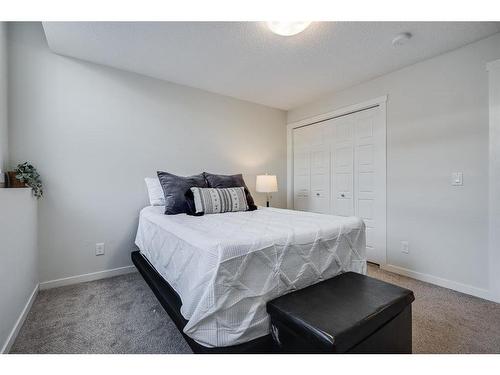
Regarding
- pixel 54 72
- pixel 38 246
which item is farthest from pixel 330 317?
pixel 54 72

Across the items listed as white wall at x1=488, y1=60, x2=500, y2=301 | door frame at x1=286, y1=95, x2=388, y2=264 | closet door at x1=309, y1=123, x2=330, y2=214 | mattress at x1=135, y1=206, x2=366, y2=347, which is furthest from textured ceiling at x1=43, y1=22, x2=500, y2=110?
mattress at x1=135, y1=206, x2=366, y2=347

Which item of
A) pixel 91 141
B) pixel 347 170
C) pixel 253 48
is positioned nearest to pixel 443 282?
pixel 347 170

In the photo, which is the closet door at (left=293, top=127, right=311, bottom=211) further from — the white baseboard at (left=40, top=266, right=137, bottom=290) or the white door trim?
the white baseboard at (left=40, top=266, right=137, bottom=290)

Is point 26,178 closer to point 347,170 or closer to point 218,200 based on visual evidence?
point 218,200

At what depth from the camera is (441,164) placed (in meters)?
2.33

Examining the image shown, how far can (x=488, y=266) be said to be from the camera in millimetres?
2035

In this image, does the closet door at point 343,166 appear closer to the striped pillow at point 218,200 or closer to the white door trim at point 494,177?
the white door trim at point 494,177

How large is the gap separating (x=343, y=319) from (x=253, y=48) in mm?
2254

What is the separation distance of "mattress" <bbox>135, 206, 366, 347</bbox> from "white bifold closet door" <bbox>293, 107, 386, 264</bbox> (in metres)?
1.38

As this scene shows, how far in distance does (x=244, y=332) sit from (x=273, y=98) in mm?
3131

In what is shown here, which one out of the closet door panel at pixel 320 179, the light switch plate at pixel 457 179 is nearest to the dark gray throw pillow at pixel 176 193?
the closet door panel at pixel 320 179

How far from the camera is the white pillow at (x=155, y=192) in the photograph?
8.36ft

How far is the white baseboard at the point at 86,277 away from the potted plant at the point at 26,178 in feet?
2.76

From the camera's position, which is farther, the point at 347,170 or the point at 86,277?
the point at 347,170
